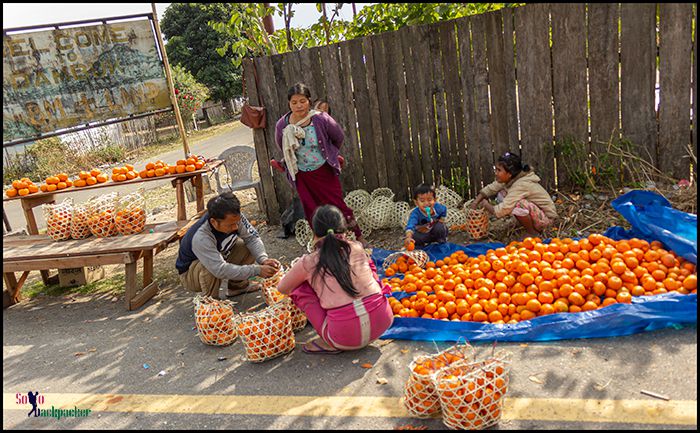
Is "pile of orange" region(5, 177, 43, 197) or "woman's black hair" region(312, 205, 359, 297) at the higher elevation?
"pile of orange" region(5, 177, 43, 197)

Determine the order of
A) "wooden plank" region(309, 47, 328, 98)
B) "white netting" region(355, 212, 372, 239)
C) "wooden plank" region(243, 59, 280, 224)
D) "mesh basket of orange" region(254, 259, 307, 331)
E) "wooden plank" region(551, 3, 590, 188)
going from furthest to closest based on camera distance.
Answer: "wooden plank" region(243, 59, 280, 224) < "wooden plank" region(309, 47, 328, 98) < "white netting" region(355, 212, 372, 239) < "wooden plank" region(551, 3, 590, 188) < "mesh basket of orange" region(254, 259, 307, 331)

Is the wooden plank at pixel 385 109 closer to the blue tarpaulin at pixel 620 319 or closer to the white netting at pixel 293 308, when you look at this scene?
the blue tarpaulin at pixel 620 319

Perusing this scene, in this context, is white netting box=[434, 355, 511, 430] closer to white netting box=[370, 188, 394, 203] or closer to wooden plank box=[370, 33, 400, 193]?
white netting box=[370, 188, 394, 203]

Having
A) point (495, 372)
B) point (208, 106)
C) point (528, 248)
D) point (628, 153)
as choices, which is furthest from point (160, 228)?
point (208, 106)

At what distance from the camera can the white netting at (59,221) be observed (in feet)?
20.3

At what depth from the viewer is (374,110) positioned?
23.3ft

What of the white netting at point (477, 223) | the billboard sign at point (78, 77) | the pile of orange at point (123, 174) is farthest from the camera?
the billboard sign at point (78, 77)

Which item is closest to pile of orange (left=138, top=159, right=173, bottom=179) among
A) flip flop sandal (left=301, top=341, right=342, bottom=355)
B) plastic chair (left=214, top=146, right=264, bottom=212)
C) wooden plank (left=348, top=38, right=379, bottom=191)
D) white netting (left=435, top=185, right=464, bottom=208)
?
plastic chair (left=214, top=146, right=264, bottom=212)

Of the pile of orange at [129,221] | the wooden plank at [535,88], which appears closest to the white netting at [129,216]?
the pile of orange at [129,221]

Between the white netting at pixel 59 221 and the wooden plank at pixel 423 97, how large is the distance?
15.2 feet

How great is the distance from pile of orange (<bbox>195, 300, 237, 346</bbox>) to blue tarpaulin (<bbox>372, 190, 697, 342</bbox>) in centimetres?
138

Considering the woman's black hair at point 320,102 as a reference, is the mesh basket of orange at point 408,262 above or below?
below

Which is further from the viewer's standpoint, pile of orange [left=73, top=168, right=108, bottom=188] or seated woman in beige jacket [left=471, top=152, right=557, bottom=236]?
pile of orange [left=73, top=168, right=108, bottom=188]

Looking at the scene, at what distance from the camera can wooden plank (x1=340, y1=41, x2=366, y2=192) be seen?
702 centimetres
